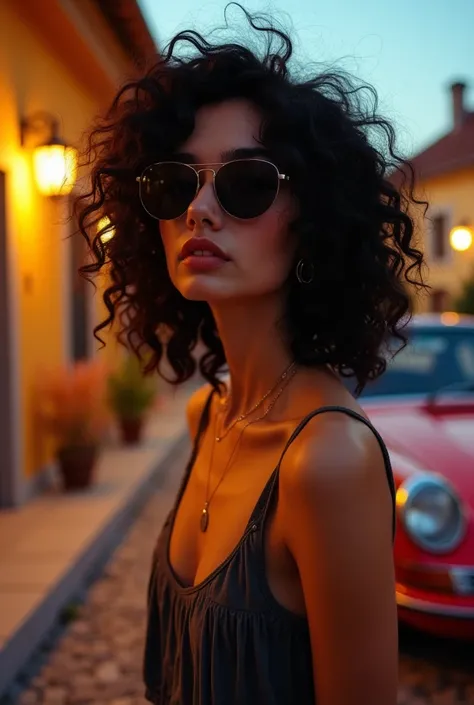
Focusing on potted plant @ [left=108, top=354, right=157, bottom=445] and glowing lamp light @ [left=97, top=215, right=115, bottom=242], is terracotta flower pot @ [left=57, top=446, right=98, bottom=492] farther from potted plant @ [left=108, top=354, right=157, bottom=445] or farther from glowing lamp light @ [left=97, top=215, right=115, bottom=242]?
glowing lamp light @ [left=97, top=215, right=115, bottom=242]

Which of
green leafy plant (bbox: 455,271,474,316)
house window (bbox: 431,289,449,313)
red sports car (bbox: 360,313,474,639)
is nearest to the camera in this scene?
red sports car (bbox: 360,313,474,639)

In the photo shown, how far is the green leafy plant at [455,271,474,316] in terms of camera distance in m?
21.8

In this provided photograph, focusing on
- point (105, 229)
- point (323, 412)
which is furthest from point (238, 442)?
point (105, 229)

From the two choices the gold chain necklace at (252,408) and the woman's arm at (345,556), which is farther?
the gold chain necklace at (252,408)

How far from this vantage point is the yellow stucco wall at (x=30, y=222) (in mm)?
5164

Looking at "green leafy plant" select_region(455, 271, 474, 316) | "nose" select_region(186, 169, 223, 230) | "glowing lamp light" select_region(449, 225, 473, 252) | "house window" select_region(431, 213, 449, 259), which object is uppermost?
"house window" select_region(431, 213, 449, 259)

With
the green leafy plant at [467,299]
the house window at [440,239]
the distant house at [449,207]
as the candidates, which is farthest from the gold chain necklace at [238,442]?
the house window at [440,239]

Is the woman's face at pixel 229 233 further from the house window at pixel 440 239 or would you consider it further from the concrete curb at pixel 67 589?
the house window at pixel 440 239

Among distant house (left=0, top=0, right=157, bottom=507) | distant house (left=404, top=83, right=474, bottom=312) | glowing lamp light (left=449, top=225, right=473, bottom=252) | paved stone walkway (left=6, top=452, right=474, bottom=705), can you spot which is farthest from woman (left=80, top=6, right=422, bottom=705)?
distant house (left=404, top=83, right=474, bottom=312)

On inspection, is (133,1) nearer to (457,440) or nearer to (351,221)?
(457,440)

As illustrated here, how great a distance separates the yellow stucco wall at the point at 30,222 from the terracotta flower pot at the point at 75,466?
235 mm

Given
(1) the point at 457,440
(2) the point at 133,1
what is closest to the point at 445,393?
(1) the point at 457,440

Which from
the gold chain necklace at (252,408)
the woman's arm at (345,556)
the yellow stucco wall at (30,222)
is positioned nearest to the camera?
the woman's arm at (345,556)

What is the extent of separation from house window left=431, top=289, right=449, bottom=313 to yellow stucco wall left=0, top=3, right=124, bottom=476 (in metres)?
20.5
